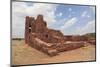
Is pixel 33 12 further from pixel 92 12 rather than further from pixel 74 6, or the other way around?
pixel 92 12

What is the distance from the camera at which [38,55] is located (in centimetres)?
248

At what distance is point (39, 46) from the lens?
2.49 metres

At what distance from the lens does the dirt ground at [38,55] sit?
7.83 ft

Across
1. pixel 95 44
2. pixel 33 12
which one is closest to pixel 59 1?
pixel 33 12

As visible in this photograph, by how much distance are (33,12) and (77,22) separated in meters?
0.63

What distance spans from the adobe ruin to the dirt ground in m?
0.06

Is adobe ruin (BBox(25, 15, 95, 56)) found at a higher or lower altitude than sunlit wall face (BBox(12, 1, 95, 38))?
lower

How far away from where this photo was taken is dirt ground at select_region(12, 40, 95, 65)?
7.83 feet

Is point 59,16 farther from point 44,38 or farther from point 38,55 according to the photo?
point 38,55

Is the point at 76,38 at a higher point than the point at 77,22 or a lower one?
lower

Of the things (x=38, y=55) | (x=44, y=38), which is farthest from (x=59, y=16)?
(x=38, y=55)

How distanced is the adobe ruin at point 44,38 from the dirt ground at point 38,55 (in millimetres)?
56

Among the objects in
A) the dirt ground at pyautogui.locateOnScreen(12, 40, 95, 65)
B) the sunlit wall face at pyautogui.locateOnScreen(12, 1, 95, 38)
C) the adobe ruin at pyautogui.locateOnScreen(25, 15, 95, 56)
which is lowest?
the dirt ground at pyautogui.locateOnScreen(12, 40, 95, 65)

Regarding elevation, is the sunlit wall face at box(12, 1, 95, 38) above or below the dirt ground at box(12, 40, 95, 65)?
above
